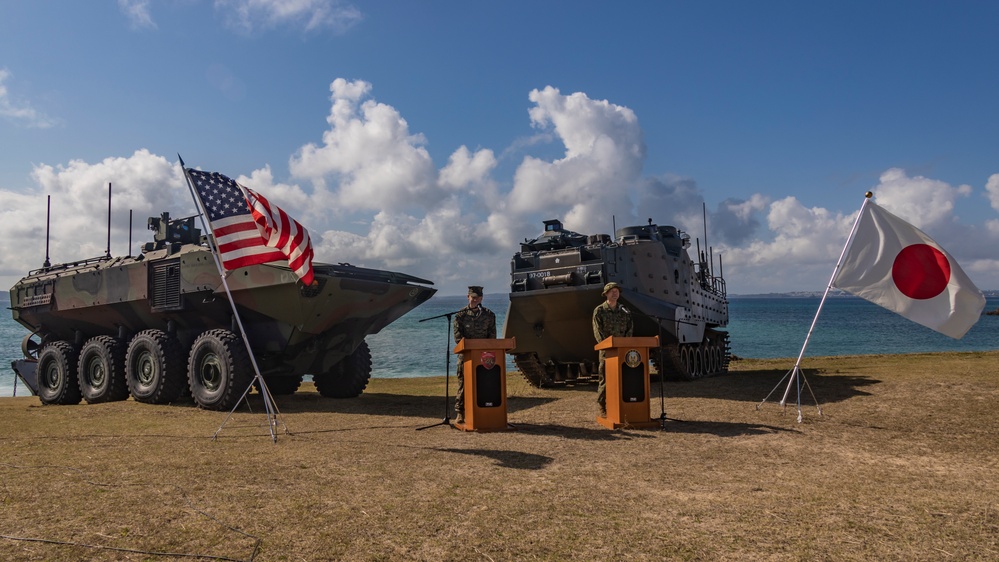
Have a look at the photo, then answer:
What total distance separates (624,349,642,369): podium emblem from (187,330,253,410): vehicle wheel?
20.5ft

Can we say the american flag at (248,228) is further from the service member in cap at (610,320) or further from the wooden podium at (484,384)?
the service member in cap at (610,320)

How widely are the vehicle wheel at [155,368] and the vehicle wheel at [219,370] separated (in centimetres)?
74

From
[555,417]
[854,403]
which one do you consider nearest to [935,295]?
[854,403]

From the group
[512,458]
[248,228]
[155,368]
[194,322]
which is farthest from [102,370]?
[512,458]

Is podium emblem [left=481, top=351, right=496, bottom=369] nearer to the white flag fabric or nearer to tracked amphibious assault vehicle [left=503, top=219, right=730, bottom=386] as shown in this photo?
the white flag fabric

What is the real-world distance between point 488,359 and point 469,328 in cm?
67

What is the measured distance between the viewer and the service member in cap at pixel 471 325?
909cm

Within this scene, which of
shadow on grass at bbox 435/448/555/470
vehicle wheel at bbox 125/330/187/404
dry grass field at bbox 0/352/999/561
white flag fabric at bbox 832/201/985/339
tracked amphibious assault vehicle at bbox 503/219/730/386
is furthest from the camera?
tracked amphibious assault vehicle at bbox 503/219/730/386

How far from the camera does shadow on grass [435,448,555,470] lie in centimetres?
640

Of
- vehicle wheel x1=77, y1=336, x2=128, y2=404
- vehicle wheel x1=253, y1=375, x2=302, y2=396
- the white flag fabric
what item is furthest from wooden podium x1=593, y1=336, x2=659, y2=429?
vehicle wheel x1=77, y1=336, x2=128, y2=404

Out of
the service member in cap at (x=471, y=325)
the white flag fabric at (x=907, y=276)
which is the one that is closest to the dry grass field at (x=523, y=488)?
the service member in cap at (x=471, y=325)

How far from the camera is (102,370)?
14.1m

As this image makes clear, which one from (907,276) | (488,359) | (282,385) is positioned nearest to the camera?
(488,359)

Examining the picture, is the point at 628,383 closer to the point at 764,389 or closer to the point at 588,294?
the point at 588,294
